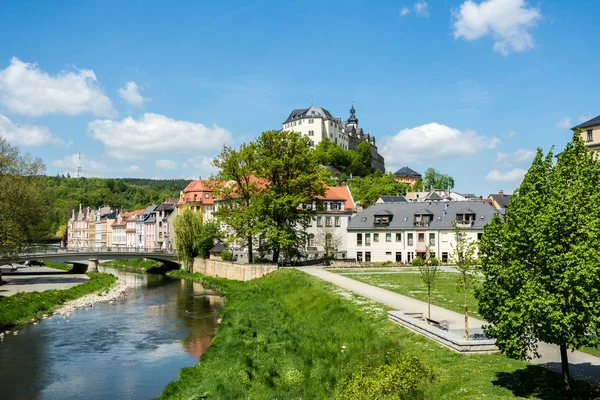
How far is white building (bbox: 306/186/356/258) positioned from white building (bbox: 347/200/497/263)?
3785 millimetres

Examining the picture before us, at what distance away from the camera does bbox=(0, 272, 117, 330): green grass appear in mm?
35625

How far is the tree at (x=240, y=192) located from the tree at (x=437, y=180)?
341ft

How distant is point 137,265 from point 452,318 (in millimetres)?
72531

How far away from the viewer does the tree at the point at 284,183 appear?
170 ft

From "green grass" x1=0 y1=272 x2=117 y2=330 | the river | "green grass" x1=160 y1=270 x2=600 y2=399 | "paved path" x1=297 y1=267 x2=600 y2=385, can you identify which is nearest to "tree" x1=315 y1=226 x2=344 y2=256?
"paved path" x1=297 y1=267 x2=600 y2=385

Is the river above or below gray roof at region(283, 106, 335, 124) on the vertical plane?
below

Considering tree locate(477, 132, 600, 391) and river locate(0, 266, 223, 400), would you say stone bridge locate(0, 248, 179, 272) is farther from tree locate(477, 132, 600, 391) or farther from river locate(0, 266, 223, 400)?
tree locate(477, 132, 600, 391)

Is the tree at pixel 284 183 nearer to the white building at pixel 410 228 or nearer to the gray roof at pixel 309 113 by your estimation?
the white building at pixel 410 228

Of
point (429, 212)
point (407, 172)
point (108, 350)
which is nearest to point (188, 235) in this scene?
point (429, 212)

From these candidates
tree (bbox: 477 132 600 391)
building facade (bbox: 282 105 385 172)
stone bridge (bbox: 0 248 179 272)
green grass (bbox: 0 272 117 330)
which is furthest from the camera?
building facade (bbox: 282 105 385 172)

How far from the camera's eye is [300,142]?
2148 inches

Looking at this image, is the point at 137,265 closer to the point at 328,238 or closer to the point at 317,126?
the point at 328,238

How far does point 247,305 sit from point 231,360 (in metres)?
14.3

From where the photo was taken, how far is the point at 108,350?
28.3 m
